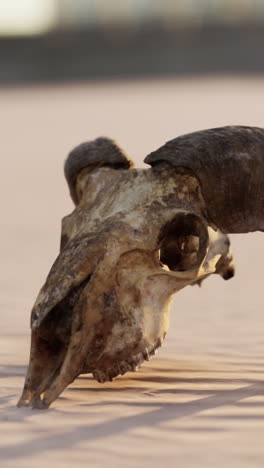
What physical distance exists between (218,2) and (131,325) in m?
55.4

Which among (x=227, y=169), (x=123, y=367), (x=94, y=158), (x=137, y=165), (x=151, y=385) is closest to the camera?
(x=123, y=367)

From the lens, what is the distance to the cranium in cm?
557

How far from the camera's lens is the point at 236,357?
7.15 m

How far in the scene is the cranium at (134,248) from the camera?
18.3 ft

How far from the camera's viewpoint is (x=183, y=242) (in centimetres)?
614

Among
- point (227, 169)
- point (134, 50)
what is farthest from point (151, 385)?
point (134, 50)

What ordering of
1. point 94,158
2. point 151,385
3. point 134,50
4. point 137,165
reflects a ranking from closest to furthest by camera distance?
point 151,385 → point 94,158 → point 137,165 → point 134,50

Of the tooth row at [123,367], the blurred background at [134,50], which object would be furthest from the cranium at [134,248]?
the blurred background at [134,50]

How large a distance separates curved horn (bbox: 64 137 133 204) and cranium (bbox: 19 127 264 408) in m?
0.01

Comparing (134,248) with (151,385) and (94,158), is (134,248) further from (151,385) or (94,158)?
(94,158)

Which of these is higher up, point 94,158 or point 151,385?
point 94,158

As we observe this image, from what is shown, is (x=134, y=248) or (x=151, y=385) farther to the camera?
(x=151, y=385)

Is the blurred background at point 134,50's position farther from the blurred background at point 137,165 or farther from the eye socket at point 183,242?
the eye socket at point 183,242

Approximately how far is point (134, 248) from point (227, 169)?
67 centimetres
